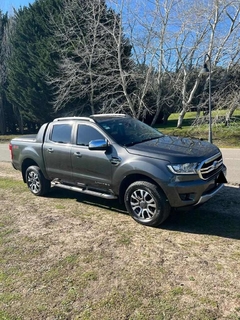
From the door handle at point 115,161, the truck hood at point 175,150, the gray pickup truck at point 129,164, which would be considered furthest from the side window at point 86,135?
the truck hood at point 175,150

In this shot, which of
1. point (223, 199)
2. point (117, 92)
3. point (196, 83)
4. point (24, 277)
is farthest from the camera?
point (117, 92)

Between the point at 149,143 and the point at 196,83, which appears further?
the point at 196,83

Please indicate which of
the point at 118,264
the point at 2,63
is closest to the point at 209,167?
the point at 118,264

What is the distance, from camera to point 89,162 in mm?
5082

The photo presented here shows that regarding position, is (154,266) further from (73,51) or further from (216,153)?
(73,51)

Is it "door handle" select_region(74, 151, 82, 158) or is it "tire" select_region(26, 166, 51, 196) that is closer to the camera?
"door handle" select_region(74, 151, 82, 158)

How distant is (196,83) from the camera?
19.0 meters

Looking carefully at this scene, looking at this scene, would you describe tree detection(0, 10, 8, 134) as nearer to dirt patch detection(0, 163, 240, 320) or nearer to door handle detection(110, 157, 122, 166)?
dirt patch detection(0, 163, 240, 320)

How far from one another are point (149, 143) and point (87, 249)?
2078 millimetres

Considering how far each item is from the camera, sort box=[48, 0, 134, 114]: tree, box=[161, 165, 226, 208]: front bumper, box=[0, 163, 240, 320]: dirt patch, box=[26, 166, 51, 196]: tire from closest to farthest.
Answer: box=[0, 163, 240, 320]: dirt patch, box=[161, 165, 226, 208]: front bumper, box=[26, 166, 51, 196]: tire, box=[48, 0, 134, 114]: tree

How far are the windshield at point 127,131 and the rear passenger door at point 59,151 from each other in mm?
863

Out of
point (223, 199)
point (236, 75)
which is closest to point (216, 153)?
point (223, 199)

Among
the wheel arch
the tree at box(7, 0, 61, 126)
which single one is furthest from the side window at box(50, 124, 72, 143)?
the tree at box(7, 0, 61, 126)

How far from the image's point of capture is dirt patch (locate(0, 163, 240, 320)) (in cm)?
268
